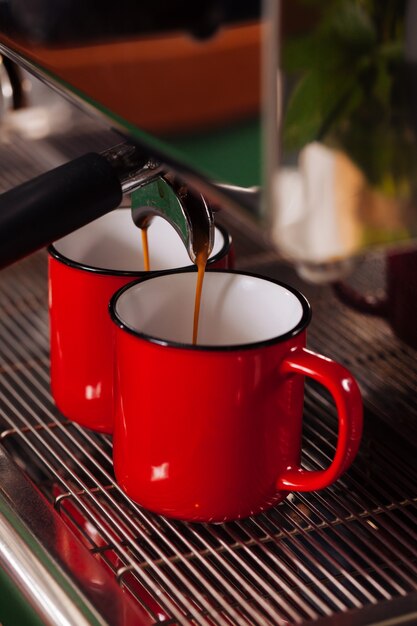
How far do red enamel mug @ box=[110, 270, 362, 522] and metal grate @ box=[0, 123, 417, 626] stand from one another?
0.05ft

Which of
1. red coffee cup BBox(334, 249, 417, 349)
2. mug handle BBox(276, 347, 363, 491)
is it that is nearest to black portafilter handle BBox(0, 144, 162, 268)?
mug handle BBox(276, 347, 363, 491)

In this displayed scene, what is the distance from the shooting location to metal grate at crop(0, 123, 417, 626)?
0.47m

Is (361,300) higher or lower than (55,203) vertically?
lower

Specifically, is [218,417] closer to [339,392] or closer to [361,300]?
[339,392]

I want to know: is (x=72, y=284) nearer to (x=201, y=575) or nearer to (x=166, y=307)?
(x=166, y=307)

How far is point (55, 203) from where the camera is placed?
467mm

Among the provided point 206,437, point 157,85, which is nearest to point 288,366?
point 206,437

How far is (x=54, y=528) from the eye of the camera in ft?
1.67

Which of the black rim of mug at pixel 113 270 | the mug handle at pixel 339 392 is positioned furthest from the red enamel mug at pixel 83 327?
the mug handle at pixel 339 392

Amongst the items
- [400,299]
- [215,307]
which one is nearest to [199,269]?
[215,307]

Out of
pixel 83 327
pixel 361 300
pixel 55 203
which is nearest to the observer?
pixel 55 203

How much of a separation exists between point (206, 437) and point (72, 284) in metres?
0.13

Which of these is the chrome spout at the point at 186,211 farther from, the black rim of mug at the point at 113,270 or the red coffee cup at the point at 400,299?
the red coffee cup at the point at 400,299

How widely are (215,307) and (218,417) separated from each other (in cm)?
9
